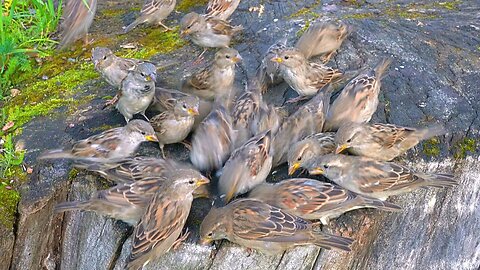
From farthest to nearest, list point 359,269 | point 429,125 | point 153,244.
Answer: point 429,125, point 359,269, point 153,244

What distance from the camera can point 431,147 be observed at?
4961 mm

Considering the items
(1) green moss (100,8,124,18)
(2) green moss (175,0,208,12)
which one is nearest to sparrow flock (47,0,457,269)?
(2) green moss (175,0,208,12)

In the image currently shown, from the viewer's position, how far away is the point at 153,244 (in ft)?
14.0

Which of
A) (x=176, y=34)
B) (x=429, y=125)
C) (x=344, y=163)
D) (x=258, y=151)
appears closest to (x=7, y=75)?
(x=176, y=34)

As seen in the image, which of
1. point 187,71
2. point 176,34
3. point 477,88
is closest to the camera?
point 477,88

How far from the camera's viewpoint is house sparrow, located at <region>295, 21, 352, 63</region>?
589cm

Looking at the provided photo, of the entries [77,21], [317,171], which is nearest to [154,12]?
[77,21]

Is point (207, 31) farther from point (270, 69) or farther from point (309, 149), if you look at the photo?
point (309, 149)

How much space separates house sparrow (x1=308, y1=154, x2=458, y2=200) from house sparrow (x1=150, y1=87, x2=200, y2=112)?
1.09 m

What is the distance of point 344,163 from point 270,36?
176cm

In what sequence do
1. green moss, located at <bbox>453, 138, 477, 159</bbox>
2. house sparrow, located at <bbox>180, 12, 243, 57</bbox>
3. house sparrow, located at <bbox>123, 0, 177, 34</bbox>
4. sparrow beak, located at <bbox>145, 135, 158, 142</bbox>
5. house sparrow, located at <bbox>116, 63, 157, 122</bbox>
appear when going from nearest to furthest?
green moss, located at <bbox>453, 138, 477, 159</bbox> < sparrow beak, located at <bbox>145, 135, 158, 142</bbox> < house sparrow, located at <bbox>116, 63, 157, 122</bbox> < house sparrow, located at <bbox>180, 12, 243, 57</bbox> < house sparrow, located at <bbox>123, 0, 177, 34</bbox>

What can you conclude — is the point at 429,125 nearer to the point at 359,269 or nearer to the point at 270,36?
the point at 359,269

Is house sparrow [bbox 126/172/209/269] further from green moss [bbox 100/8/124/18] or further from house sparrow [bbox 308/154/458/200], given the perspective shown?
green moss [bbox 100/8/124/18]

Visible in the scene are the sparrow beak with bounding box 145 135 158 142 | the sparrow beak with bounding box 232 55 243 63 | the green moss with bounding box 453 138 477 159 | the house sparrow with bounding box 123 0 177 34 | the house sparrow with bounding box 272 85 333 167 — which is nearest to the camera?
the green moss with bounding box 453 138 477 159
